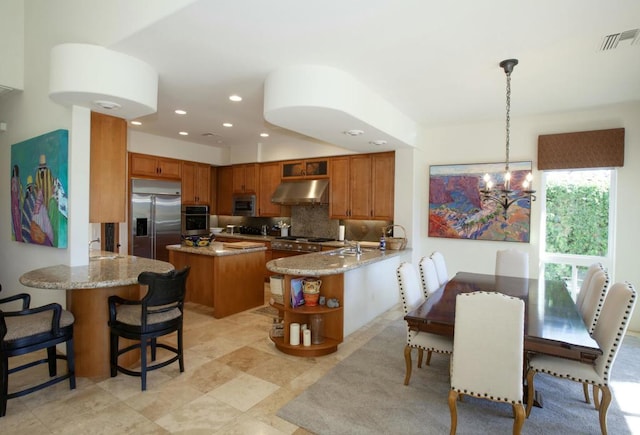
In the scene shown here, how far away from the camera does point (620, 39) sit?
2609 mm

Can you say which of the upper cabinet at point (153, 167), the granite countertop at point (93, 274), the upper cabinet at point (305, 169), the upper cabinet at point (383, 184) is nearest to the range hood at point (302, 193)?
the upper cabinet at point (305, 169)

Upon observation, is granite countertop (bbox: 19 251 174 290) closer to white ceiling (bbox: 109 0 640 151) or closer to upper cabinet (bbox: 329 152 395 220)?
white ceiling (bbox: 109 0 640 151)

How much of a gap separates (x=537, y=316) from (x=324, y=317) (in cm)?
197

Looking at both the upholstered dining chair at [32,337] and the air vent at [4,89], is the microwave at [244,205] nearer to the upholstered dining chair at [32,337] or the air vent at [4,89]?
the air vent at [4,89]

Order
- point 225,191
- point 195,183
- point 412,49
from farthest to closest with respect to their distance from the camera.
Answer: point 225,191 < point 195,183 < point 412,49

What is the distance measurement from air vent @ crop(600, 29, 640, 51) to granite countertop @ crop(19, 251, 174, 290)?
4.09 meters

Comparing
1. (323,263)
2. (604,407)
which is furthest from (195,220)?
(604,407)

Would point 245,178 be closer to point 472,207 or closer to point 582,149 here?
point 472,207

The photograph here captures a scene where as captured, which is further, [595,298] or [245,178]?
[245,178]

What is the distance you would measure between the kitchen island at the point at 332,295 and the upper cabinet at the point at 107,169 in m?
1.70

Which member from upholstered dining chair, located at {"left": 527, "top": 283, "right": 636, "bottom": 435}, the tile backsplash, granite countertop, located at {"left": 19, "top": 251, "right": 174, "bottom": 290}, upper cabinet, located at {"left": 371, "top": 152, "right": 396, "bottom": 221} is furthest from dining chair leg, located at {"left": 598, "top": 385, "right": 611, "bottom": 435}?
the tile backsplash

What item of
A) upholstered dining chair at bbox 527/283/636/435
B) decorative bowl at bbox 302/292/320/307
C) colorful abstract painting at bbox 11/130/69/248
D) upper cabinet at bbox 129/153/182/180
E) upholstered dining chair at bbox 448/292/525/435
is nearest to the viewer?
upholstered dining chair at bbox 448/292/525/435

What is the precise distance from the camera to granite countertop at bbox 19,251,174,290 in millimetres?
2646

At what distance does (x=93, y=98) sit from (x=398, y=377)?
3580mm
